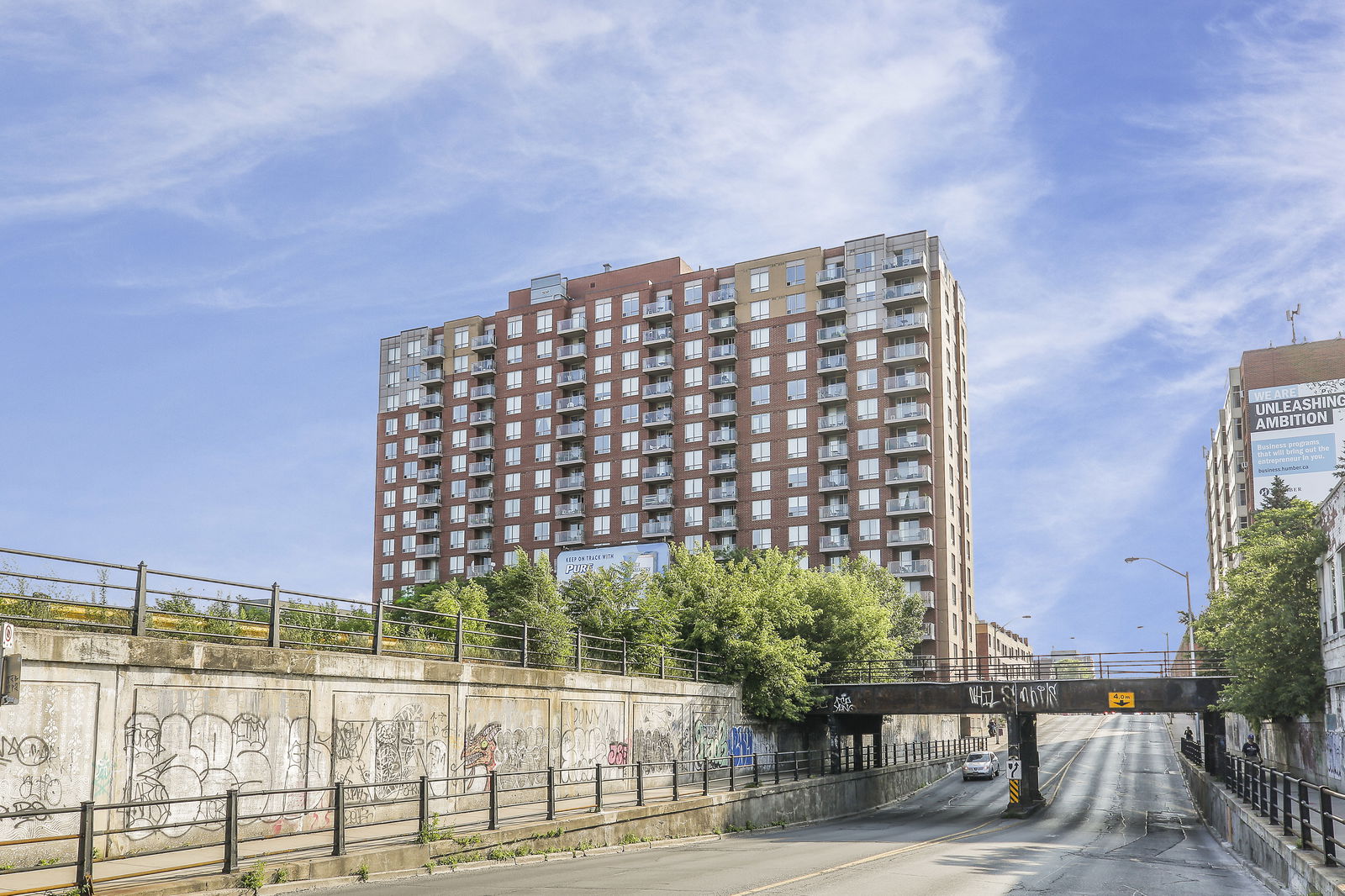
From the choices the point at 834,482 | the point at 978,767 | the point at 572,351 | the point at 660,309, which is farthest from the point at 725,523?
the point at 978,767

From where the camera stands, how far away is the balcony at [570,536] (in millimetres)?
104938

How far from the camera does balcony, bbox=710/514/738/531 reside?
96812mm

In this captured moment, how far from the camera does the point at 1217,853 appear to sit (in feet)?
89.3

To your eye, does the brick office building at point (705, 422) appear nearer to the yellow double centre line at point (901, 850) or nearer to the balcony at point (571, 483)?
the balcony at point (571, 483)

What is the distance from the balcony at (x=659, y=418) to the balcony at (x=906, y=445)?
19.9 m

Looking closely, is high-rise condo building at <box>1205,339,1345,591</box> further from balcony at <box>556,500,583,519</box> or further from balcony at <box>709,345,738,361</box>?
balcony at <box>556,500,583,519</box>

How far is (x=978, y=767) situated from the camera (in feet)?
217

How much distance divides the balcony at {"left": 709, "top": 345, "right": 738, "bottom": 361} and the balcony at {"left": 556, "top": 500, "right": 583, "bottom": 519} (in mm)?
18291

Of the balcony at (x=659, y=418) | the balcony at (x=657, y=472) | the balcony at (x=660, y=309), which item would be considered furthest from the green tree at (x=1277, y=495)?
the balcony at (x=660, y=309)

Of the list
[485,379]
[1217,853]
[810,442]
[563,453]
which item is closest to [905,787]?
[1217,853]

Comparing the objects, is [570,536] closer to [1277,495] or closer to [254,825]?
[1277,495]

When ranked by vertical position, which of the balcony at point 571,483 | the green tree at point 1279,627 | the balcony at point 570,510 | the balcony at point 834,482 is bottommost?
the green tree at point 1279,627

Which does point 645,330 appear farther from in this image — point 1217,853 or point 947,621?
point 1217,853

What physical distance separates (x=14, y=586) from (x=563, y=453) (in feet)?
298
